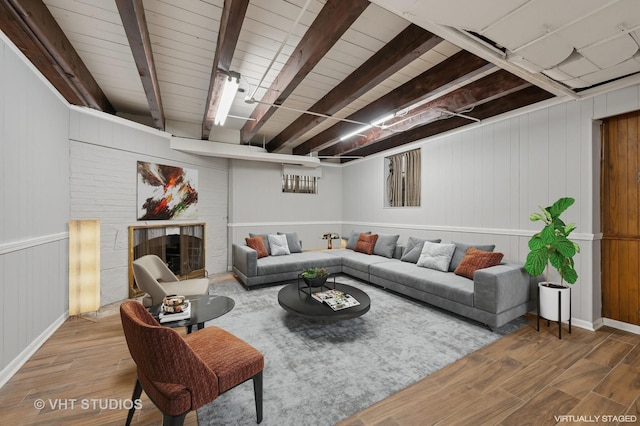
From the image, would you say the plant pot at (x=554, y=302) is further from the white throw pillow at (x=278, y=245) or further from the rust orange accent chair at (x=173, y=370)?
the white throw pillow at (x=278, y=245)

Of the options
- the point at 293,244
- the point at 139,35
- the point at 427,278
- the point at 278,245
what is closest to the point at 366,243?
the point at 293,244

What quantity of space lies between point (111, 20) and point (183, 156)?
295 cm

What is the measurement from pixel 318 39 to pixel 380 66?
81 cm

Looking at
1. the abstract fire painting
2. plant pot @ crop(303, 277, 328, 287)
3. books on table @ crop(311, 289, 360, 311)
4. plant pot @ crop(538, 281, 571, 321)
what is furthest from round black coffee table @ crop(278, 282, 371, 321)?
the abstract fire painting

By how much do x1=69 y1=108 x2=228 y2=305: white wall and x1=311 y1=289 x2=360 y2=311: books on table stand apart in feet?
10.2

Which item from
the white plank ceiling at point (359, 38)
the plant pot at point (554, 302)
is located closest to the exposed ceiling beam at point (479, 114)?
the white plank ceiling at point (359, 38)

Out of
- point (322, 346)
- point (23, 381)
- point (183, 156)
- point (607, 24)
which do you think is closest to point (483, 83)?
point (607, 24)

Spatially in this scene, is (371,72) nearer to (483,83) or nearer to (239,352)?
(483,83)

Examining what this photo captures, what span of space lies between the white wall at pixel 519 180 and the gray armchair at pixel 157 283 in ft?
13.0

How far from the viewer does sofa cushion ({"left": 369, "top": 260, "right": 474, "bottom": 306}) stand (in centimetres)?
327

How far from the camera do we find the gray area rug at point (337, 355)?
Answer: 6.06 feet

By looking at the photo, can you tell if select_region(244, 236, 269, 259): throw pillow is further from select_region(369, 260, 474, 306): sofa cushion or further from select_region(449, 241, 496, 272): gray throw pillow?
select_region(449, 241, 496, 272): gray throw pillow

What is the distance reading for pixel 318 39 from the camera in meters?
2.21

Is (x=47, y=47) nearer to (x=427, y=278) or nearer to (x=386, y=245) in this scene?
(x=427, y=278)
